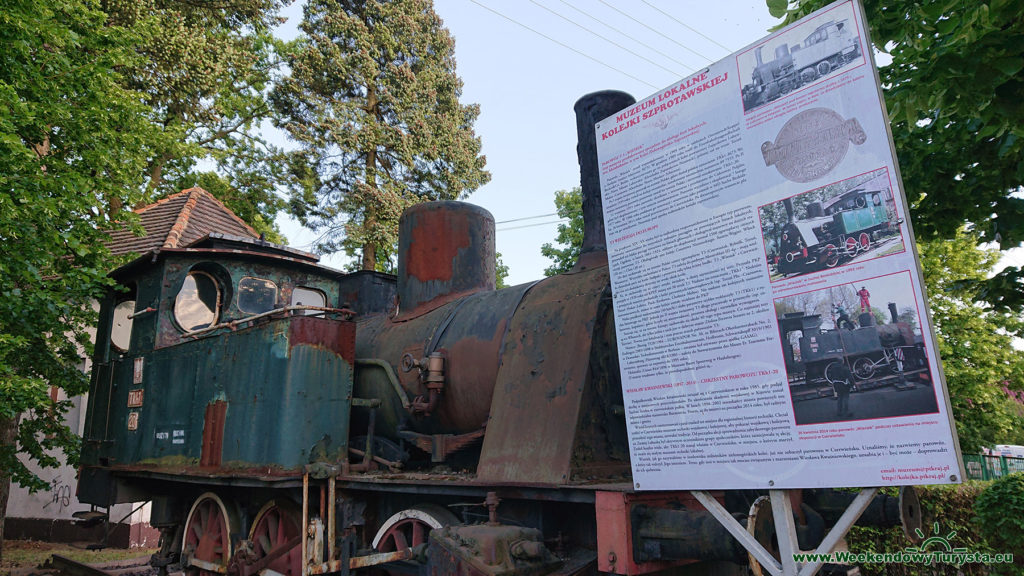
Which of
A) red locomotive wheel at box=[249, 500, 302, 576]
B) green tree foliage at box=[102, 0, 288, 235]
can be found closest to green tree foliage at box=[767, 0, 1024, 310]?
red locomotive wheel at box=[249, 500, 302, 576]

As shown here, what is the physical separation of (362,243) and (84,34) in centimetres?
939

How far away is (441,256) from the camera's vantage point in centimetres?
571

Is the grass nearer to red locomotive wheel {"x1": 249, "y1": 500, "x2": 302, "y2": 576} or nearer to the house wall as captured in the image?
the house wall

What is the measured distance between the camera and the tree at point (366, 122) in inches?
714

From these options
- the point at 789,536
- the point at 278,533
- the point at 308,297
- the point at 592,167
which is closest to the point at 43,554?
the point at 308,297

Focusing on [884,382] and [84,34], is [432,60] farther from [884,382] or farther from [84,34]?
[884,382]

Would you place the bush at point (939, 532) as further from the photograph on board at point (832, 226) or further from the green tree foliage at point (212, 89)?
the green tree foliage at point (212, 89)

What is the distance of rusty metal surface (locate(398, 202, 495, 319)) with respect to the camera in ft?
18.6

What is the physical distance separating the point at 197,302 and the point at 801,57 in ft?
21.0

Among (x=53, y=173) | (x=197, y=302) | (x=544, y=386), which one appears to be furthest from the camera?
(x=53, y=173)

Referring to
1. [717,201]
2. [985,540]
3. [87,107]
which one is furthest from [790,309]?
[87,107]

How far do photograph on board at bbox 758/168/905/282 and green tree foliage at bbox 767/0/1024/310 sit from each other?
158cm

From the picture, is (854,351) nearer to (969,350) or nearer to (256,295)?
(256,295)

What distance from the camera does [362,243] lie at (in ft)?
58.3
